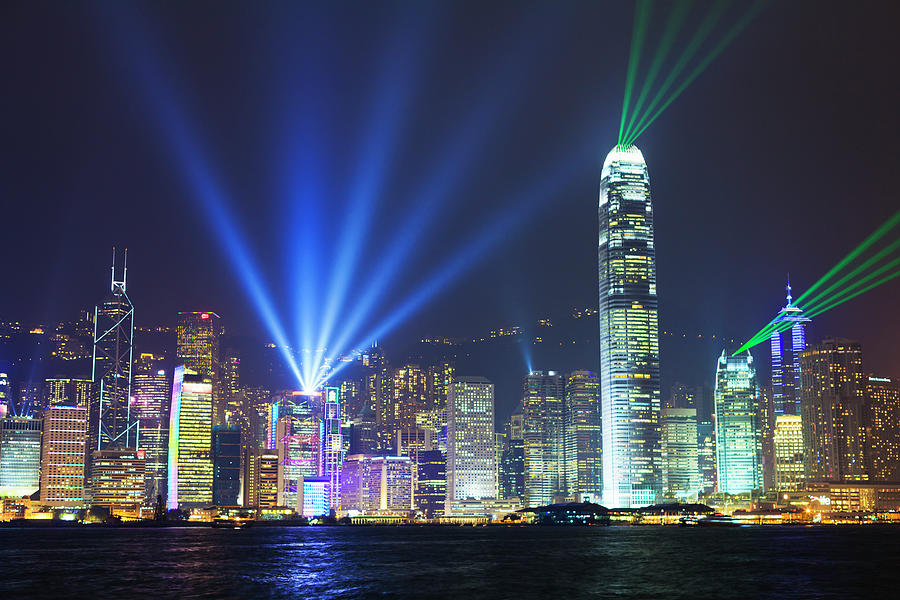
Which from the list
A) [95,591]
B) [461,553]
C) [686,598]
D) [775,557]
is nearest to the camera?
[686,598]

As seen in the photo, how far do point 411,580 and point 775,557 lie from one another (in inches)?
2309

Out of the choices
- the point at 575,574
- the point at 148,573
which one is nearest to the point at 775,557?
the point at 575,574

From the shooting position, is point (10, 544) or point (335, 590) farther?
point (10, 544)

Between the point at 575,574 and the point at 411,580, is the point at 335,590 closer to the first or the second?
the point at 411,580

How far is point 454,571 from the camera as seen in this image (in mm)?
121250

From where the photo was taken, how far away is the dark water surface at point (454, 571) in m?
97.2

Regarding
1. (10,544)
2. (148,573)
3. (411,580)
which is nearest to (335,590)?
(411,580)

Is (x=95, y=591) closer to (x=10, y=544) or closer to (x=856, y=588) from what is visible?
(x=856, y=588)

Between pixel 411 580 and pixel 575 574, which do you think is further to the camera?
pixel 575 574

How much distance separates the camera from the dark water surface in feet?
319

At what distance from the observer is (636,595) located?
93875mm

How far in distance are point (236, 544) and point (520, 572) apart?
82529 mm

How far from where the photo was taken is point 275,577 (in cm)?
11288

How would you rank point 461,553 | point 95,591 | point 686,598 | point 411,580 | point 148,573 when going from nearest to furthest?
point 686,598, point 95,591, point 411,580, point 148,573, point 461,553
